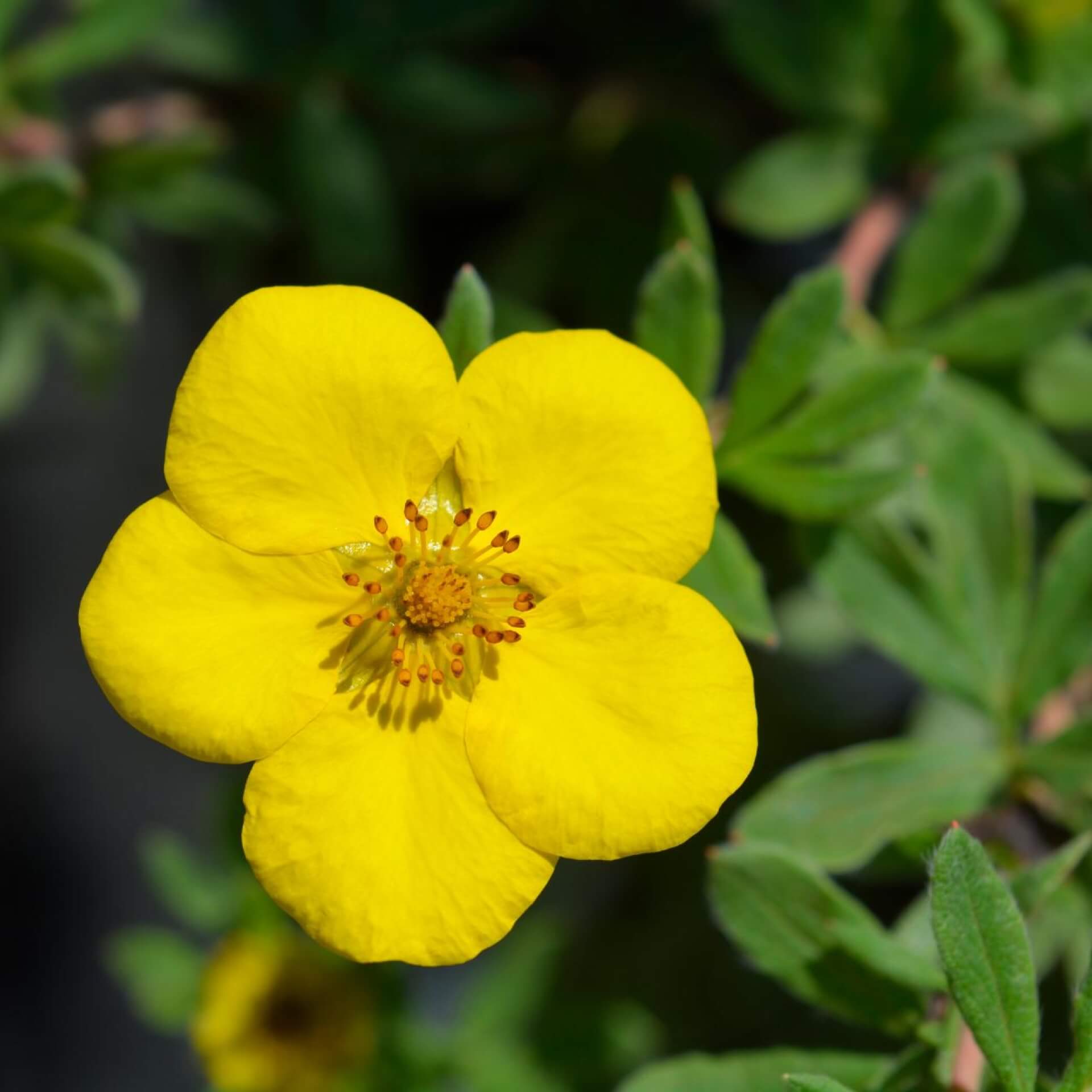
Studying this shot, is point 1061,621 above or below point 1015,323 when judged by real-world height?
below

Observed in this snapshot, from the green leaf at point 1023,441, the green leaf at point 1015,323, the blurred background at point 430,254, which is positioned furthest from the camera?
the blurred background at point 430,254

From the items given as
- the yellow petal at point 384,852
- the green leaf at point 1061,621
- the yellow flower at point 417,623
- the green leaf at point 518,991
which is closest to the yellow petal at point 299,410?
the yellow flower at point 417,623

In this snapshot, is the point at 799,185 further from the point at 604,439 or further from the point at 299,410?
the point at 299,410

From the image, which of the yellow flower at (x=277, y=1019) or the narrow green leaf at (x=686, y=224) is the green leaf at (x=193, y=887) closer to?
the yellow flower at (x=277, y=1019)

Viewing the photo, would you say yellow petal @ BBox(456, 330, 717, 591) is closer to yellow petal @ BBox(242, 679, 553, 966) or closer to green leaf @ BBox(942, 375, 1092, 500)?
yellow petal @ BBox(242, 679, 553, 966)

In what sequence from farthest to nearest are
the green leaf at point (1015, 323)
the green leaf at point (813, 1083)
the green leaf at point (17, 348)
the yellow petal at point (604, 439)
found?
the green leaf at point (17, 348) < the green leaf at point (1015, 323) < the yellow petal at point (604, 439) < the green leaf at point (813, 1083)

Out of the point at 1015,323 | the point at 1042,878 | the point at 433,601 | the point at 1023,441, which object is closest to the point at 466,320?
the point at 433,601
